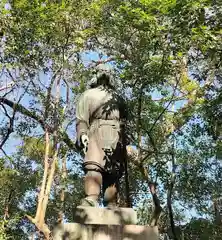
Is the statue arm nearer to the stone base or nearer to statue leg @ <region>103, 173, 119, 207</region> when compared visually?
statue leg @ <region>103, 173, 119, 207</region>

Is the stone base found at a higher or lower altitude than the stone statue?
lower

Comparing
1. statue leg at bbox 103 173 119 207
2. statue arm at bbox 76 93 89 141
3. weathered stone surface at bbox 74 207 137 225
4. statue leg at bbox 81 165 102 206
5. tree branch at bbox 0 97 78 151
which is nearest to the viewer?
weathered stone surface at bbox 74 207 137 225

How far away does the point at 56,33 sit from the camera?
12125mm

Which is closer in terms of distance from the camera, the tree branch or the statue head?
the statue head

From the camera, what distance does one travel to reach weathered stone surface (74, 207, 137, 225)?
490 cm

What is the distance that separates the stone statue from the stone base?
0.42 meters

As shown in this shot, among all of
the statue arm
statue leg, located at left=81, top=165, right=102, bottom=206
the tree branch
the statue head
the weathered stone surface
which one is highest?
the tree branch

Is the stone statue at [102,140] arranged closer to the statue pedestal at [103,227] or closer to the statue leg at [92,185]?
the statue leg at [92,185]

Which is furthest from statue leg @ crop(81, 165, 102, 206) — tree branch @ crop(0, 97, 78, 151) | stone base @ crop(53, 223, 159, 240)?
tree branch @ crop(0, 97, 78, 151)

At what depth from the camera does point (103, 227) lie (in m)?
4.78

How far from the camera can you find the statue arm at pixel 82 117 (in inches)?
218

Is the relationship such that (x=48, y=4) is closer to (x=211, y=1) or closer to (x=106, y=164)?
(x=211, y=1)

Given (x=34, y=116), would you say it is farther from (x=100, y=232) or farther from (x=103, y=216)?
(x=100, y=232)

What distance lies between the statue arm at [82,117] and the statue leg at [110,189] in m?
0.63
